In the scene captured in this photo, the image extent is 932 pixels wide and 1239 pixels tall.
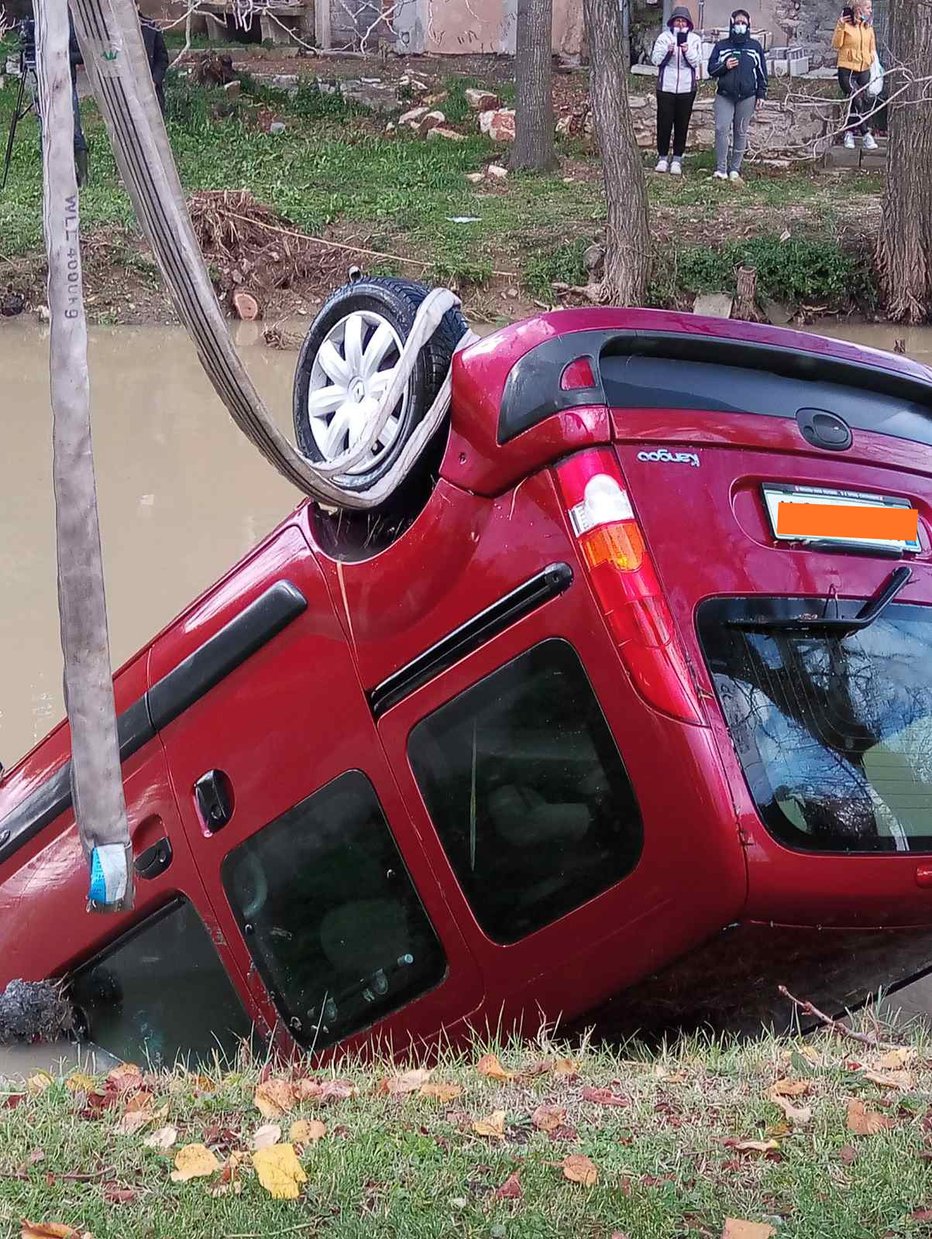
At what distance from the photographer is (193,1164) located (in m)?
2.67

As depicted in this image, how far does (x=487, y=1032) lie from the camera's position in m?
3.30

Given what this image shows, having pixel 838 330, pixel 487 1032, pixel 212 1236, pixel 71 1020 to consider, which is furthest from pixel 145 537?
pixel 838 330

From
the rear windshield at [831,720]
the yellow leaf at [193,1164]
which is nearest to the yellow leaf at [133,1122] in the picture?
the yellow leaf at [193,1164]

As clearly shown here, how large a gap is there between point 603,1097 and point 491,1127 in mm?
283

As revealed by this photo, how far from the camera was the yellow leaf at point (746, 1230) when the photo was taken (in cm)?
245

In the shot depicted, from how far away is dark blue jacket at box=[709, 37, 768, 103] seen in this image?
16781 millimetres

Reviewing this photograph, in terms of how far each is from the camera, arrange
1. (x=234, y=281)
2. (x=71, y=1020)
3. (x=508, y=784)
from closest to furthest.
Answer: (x=508, y=784) → (x=71, y=1020) → (x=234, y=281)

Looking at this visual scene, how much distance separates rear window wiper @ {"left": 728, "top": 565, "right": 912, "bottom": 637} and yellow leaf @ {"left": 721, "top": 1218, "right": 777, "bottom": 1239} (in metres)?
1.22

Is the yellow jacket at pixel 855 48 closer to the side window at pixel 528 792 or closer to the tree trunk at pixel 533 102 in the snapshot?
the tree trunk at pixel 533 102

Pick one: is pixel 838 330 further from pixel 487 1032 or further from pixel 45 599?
pixel 487 1032

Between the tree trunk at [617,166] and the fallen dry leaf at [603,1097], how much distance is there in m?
12.8

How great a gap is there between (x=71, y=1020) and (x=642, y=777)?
2.07 meters

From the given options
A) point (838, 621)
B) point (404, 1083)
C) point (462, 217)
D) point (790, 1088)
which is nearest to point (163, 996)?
point (404, 1083)

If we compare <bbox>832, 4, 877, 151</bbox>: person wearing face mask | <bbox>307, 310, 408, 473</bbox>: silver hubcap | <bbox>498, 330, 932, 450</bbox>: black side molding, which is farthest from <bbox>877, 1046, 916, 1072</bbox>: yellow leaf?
<bbox>832, 4, 877, 151</bbox>: person wearing face mask
